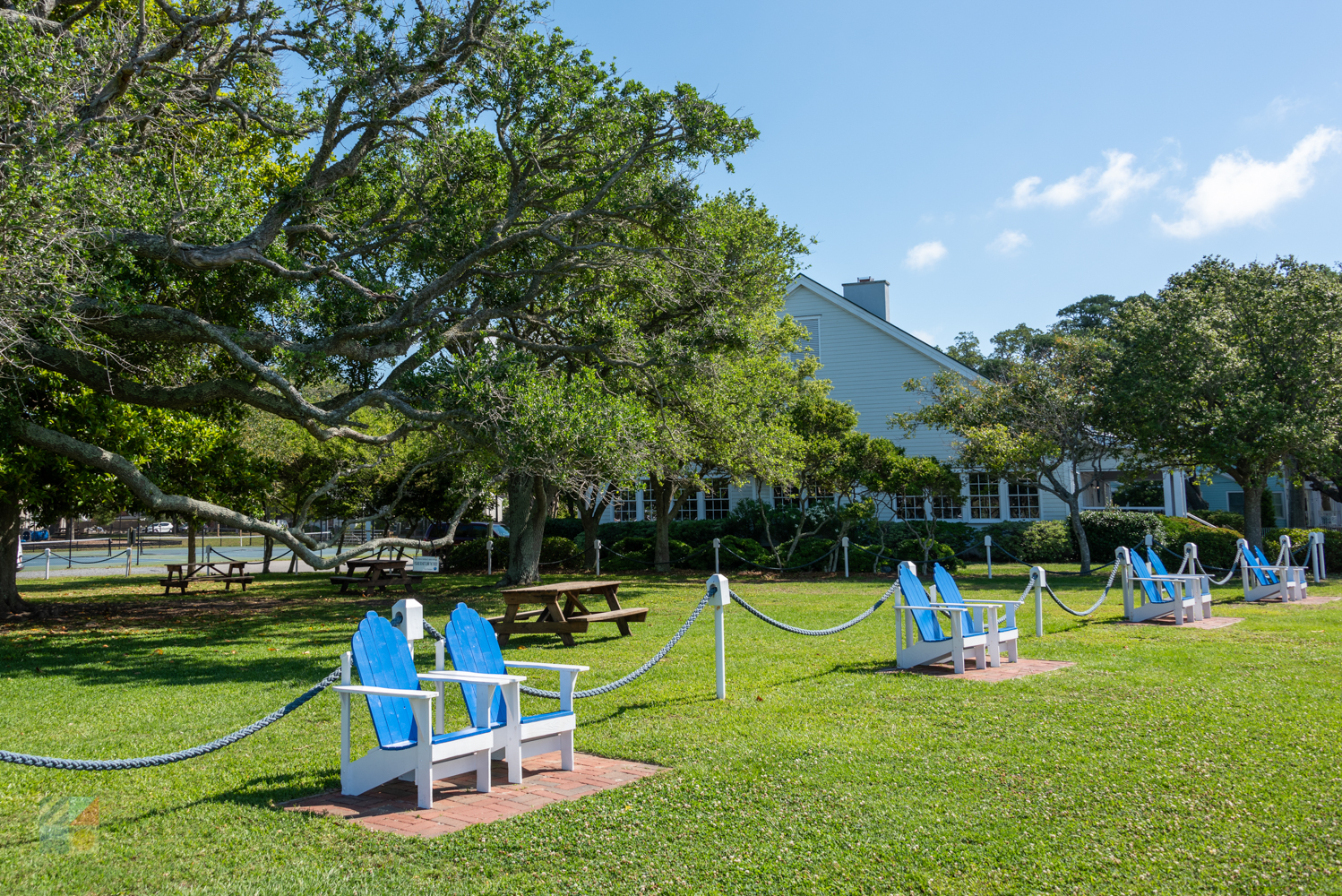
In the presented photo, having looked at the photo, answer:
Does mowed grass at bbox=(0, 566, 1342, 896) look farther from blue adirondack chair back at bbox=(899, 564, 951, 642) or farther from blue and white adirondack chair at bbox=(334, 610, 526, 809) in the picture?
blue adirondack chair back at bbox=(899, 564, 951, 642)

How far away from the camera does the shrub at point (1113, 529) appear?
2512 centimetres

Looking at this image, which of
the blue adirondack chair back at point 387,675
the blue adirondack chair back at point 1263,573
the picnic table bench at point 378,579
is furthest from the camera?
the picnic table bench at point 378,579

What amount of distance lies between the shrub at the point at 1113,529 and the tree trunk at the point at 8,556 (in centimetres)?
2479

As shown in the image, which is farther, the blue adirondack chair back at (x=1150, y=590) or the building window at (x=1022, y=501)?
the building window at (x=1022, y=501)

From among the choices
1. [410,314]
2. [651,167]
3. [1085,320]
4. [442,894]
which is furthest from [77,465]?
[1085,320]

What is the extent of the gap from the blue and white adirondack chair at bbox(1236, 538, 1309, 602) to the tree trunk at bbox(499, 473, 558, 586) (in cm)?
1338

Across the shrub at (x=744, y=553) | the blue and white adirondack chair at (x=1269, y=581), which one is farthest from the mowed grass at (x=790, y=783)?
the shrub at (x=744, y=553)

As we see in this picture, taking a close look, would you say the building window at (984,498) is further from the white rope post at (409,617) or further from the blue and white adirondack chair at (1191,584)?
the white rope post at (409,617)

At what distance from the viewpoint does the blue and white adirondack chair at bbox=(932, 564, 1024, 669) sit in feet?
29.9

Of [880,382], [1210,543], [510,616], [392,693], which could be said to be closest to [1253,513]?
[1210,543]

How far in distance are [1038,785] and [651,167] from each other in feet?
39.8

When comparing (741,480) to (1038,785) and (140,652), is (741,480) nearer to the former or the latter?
(140,652)

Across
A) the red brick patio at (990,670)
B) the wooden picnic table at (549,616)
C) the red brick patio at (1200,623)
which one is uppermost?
the wooden picnic table at (549,616)

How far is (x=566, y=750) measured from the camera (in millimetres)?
5734
